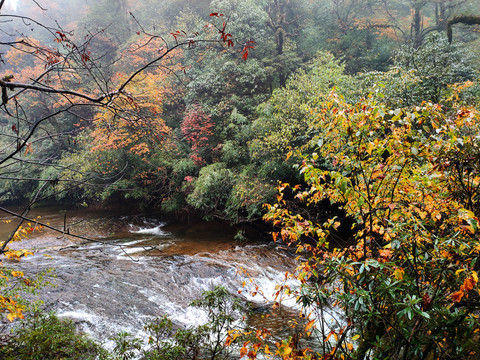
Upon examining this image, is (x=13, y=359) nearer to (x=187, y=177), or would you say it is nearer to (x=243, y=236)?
(x=243, y=236)

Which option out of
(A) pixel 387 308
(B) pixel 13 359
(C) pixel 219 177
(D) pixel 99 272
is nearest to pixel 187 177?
(C) pixel 219 177

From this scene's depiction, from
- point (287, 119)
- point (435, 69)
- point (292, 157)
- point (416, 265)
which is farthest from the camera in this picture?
point (287, 119)

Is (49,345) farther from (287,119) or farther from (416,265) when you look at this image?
(287,119)

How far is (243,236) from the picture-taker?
10.2 m

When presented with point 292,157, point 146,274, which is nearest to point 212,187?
point 292,157

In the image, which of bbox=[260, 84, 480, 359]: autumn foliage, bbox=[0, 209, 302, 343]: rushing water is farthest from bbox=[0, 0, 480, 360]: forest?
bbox=[0, 209, 302, 343]: rushing water

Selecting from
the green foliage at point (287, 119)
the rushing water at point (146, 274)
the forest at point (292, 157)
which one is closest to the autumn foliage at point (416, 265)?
the forest at point (292, 157)

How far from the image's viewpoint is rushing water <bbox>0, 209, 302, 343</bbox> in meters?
5.34

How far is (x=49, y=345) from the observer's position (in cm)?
342

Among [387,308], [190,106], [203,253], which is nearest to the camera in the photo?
[387,308]

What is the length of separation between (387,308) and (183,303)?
15.1 ft

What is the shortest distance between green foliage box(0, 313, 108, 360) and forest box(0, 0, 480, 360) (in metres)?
0.03

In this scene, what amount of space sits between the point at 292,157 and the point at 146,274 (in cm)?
588

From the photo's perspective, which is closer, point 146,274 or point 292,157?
point 146,274
